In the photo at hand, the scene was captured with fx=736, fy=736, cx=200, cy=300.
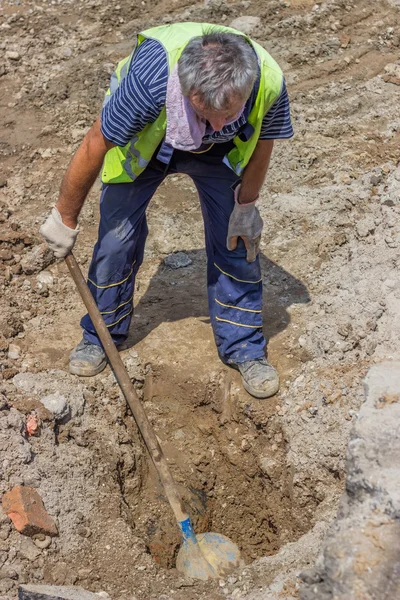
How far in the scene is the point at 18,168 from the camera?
563 cm

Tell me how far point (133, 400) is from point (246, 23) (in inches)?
187

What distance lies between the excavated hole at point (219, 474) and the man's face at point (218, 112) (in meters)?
1.60

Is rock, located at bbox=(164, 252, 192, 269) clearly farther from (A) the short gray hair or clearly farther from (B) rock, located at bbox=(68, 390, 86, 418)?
(A) the short gray hair

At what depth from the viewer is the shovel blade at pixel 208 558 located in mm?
3404

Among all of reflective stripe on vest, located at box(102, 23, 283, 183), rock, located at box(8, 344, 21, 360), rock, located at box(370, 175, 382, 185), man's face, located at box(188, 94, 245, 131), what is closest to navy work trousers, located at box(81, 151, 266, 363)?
reflective stripe on vest, located at box(102, 23, 283, 183)

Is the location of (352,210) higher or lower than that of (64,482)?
lower

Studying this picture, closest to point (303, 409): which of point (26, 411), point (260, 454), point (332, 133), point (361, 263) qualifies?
point (260, 454)

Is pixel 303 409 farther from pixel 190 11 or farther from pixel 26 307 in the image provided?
pixel 190 11

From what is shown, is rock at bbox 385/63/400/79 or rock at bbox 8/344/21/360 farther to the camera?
rock at bbox 385/63/400/79

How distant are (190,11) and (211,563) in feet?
18.4

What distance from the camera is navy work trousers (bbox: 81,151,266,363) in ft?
12.0

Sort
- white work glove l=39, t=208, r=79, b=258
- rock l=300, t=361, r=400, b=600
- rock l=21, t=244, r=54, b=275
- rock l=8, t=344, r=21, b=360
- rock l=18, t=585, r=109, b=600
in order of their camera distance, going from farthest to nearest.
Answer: rock l=21, t=244, r=54, b=275 < rock l=8, t=344, r=21, b=360 < white work glove l=39, t=208, r=79, b=258 < rock l=18, t=585, r=109, b=600 < rock l=300, t=361, r=400, b=600

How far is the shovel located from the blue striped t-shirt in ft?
2.34

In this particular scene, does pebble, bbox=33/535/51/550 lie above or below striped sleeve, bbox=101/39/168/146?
below
